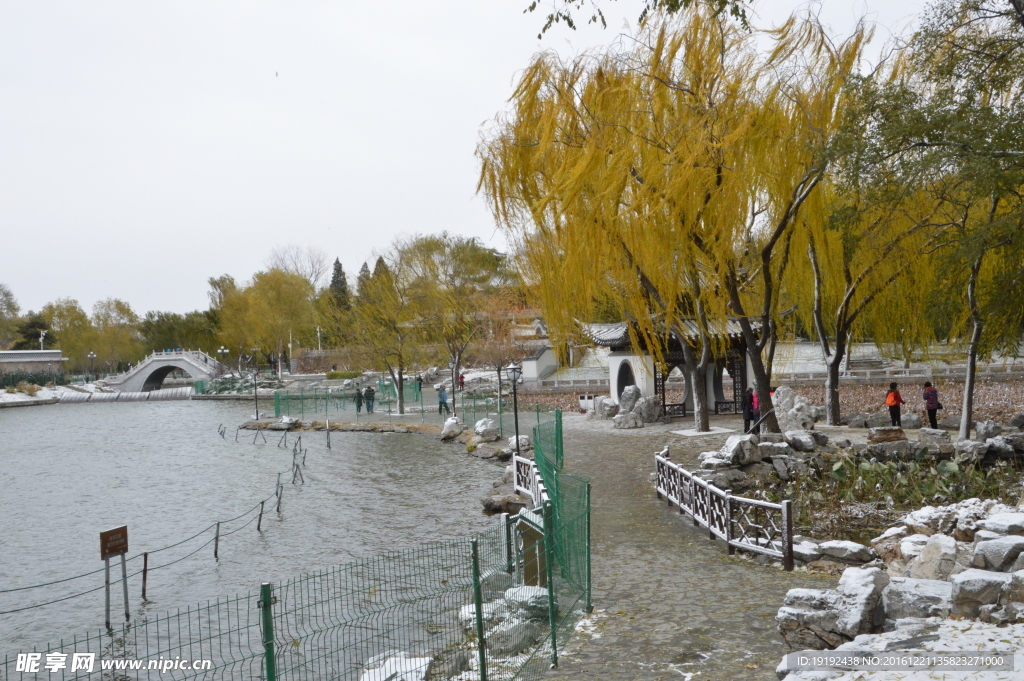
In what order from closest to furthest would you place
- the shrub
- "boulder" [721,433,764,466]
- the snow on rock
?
the snow on rock, "boulder" [721,433,764,466], the shrub

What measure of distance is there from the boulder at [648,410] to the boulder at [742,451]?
11693mm

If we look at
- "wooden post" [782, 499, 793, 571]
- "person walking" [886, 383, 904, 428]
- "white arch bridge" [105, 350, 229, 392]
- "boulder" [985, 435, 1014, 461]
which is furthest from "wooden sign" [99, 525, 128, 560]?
"white arch bridge" [105, 350, 229, 392]

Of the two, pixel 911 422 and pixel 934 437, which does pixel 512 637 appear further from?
pixel 911 422

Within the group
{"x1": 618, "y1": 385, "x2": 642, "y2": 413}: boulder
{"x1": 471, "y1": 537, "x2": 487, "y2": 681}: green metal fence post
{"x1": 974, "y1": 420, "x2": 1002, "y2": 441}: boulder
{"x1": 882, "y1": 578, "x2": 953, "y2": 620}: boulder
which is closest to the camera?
{"x1": 882, "y1": 578, "x2": 953, "y2": 620}: boulder

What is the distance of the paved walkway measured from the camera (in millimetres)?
7285

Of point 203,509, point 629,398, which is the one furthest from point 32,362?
point 629,398

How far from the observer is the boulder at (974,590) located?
6.29 meters

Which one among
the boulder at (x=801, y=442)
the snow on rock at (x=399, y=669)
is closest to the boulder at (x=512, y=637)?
the snow on rock at (x=399, y=669)

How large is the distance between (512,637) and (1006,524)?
5.27 m

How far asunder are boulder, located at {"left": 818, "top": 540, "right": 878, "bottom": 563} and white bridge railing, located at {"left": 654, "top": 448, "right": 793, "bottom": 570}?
57 centimetres

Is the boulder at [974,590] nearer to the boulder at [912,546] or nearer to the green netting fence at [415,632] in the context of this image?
A: the boulder at [912,546]

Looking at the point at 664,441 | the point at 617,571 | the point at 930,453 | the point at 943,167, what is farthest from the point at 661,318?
the point at 617,571

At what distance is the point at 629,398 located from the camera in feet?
95.1

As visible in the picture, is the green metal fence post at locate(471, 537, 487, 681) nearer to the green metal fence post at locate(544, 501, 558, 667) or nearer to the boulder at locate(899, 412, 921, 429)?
the green metal fence post at locate(544, 501, 558, 667)
